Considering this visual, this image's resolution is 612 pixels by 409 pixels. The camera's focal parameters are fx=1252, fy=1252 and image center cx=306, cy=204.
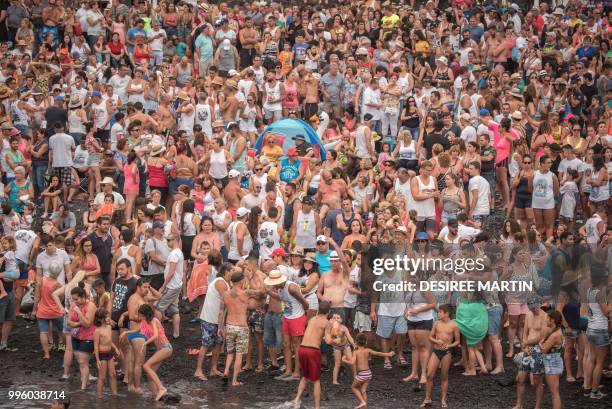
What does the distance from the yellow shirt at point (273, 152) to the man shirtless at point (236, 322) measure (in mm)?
5585

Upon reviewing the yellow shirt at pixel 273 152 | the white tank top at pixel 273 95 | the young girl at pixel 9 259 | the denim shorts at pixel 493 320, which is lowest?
the denim shorts at pixel 493 320

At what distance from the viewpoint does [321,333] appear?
52.6 feet

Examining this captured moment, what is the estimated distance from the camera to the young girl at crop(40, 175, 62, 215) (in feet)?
71.6

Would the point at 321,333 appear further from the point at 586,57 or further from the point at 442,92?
the point at 586,57

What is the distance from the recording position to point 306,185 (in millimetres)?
20828

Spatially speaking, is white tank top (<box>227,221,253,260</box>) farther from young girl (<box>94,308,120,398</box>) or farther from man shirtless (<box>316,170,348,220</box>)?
young girl (<box>94,308,120,398</box>)

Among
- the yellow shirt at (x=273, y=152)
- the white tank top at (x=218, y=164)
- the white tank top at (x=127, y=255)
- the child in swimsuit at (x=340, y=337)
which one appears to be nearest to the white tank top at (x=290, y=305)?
the child in swimsuit at (x=340, y=337)

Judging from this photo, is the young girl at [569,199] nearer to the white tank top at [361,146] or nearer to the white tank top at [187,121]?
the white tank top at [361,146]

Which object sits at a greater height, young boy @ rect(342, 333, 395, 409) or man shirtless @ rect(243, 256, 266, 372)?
man shirtless @ rect(243, 256, 266, 372)

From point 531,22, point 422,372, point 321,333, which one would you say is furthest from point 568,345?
point 531,22

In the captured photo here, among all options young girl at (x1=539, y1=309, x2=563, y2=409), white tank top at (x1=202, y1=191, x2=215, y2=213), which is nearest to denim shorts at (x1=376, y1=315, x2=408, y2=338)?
young girl at (x1=539, y1=309, x2=563, y2=409)

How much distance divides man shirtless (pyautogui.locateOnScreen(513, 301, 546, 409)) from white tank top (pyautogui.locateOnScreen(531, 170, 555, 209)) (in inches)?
180

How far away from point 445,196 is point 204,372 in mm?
5027

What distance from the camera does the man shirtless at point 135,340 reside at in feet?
53.5
